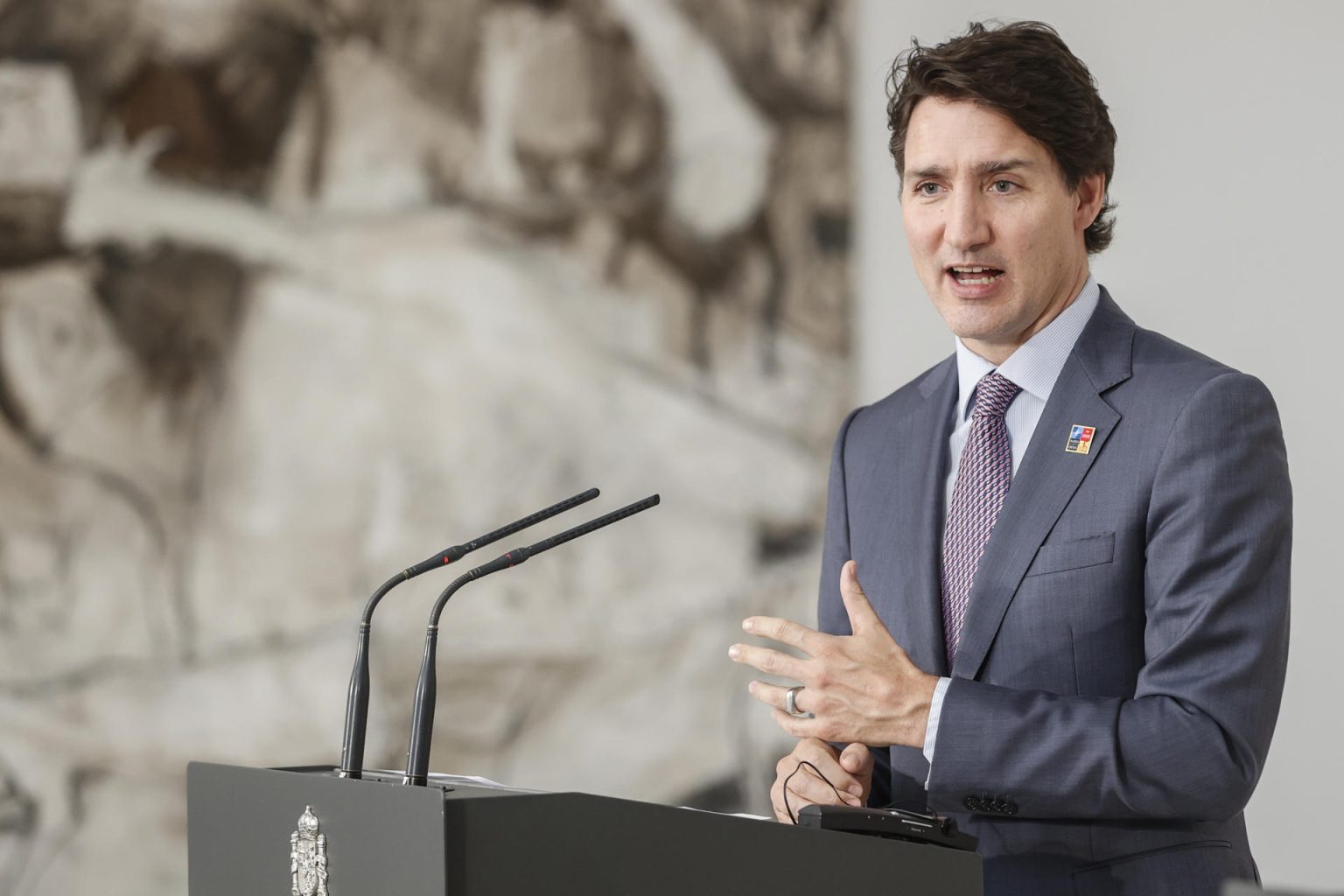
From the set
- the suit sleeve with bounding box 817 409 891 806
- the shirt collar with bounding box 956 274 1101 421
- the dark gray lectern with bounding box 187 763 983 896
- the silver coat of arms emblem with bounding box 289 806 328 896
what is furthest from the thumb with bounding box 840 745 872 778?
the silver coat of arms emblem with bounding box 289 806 328 896

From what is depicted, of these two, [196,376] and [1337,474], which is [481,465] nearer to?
[196,376]

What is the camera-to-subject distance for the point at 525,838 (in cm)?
136

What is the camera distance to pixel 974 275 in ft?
7.02

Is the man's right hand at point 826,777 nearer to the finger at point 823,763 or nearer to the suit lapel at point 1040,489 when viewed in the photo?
the finger at point 823,763

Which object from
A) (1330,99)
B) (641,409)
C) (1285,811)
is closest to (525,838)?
(641,409)

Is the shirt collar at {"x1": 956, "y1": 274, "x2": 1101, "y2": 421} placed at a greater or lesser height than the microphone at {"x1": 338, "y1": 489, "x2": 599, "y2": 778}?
greater

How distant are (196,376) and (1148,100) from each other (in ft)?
9.80

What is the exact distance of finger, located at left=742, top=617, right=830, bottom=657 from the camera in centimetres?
174

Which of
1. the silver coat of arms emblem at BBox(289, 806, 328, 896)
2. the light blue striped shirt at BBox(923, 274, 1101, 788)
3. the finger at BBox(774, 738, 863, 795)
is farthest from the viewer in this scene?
the light blue striped shirt at BBox(923, 274, 1101, 788)

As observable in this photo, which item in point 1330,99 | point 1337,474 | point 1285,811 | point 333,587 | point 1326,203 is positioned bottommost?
point 1285,811

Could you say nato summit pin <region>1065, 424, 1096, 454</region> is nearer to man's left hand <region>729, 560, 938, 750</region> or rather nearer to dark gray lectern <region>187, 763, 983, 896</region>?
man's left hand <region>729, 560, 938, 750</region>

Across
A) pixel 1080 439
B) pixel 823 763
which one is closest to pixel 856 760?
pixel 823 763

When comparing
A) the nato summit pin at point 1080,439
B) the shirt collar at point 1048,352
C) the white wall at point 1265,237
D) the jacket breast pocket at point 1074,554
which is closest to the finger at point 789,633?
the jacket breast pocket at point 1074,554

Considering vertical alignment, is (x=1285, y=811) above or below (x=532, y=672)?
below
